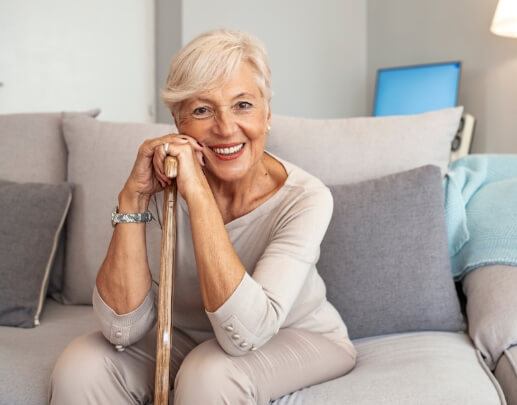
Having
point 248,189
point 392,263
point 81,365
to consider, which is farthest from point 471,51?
point 81,365

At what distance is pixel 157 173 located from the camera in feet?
4.73

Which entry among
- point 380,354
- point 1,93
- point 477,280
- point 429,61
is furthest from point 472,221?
point 1,93

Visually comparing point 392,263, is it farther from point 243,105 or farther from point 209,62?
point 209,62

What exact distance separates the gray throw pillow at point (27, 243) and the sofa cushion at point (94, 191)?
62 mm

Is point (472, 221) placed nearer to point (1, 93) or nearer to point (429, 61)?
point (429, 61)

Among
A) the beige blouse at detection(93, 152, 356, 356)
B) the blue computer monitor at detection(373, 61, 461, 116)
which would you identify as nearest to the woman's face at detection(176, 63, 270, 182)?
the beige blouse at detection(93, 152, 356, 356)

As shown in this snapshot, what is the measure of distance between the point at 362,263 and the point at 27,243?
2.95ft

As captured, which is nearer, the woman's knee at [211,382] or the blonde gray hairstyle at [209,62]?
the woman's knee at [211,382]

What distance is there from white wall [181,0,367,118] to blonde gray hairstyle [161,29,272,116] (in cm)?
255

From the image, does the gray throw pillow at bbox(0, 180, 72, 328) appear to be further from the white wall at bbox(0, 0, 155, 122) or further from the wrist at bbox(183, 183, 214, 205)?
the white wall at bbox(0, 0, 155, 122)

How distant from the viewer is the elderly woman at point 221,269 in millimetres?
1290

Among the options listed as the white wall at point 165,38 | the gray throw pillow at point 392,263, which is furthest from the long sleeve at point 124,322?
the white wall at point 165,38

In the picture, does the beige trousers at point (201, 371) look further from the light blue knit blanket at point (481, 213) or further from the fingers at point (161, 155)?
the light blue knit blanket at point (481, 213)

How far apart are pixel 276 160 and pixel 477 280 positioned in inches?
23.0
